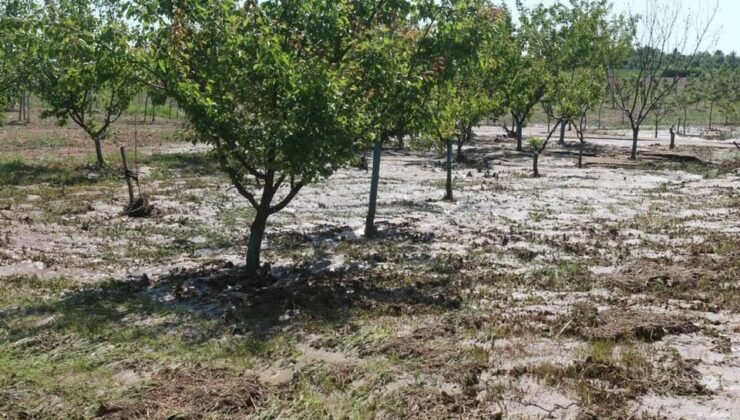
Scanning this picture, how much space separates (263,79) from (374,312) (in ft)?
12.9

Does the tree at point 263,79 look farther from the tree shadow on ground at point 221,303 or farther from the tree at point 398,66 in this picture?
the tree shadow on ground at point 221,303

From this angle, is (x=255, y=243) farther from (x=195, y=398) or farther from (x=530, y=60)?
(x=530, y=60)

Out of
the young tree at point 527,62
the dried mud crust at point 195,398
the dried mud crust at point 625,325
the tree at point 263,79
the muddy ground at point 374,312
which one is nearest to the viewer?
the dried mud crust at point 195,398

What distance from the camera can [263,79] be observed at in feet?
32.3

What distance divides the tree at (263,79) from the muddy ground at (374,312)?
92.0 inches

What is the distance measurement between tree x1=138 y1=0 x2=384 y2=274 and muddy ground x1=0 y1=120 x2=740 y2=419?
234 cm

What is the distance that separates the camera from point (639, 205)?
19.6 m

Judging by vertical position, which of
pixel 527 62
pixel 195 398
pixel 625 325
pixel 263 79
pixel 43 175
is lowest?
pixel 195 398

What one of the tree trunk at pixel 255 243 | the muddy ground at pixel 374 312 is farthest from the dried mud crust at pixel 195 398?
the tree trunk at pixel 255 243

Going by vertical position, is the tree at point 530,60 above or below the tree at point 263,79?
above

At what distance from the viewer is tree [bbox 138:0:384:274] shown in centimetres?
936

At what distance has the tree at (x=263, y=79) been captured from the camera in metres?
9.36

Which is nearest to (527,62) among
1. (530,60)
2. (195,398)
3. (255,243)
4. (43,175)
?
(530,60)

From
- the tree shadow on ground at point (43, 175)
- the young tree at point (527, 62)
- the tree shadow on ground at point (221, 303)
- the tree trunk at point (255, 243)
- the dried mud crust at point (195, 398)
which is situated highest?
the young tree at point (527, 62)
